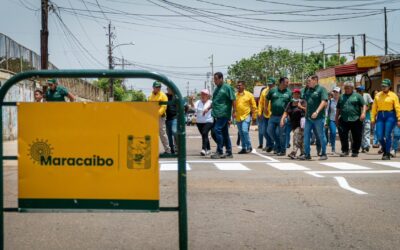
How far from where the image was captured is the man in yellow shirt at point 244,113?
1523 centimetres

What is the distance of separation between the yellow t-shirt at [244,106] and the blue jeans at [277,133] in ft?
1.54

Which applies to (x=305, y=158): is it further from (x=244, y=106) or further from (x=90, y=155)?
(x=90, y=155)

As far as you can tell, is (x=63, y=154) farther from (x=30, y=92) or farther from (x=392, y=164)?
(x=30, y=92)

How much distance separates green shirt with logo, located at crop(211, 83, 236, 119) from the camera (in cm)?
1367

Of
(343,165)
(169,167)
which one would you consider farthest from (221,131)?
(343,165)

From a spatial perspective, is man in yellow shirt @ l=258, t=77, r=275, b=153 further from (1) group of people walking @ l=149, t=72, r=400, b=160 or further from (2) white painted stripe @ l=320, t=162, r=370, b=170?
(2) white painted stripe @ l=320, t=162, r=370, b=170

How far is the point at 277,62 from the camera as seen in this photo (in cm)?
10281

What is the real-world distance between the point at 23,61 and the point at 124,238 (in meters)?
24.8

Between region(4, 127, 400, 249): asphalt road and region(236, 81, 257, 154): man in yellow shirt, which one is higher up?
→ region(236, 81, 257, 154): man in yellow shirt

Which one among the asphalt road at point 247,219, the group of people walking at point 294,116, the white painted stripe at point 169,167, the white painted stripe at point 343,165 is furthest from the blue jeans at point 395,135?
the white painted stripe at point 169,167

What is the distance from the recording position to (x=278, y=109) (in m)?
14.8

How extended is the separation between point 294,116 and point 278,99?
107 cm

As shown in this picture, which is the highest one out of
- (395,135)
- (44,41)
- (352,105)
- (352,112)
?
(44,41)

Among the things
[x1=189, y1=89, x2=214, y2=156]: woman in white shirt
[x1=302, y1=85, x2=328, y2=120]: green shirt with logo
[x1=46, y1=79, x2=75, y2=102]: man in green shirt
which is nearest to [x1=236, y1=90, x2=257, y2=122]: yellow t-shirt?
[x1=189, y1=89, x2=214, y2=156]: woman in white shirt
